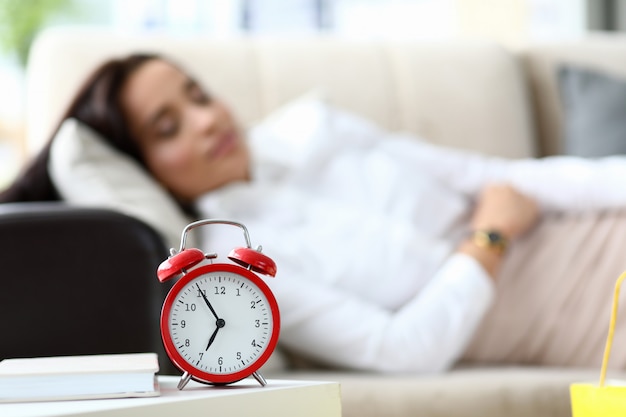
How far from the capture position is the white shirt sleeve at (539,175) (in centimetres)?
172

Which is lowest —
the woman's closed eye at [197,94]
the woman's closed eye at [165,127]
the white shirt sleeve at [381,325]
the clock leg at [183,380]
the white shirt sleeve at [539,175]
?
the white shirt sleeve at [381,325]

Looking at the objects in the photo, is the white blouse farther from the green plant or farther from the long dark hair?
the green plant

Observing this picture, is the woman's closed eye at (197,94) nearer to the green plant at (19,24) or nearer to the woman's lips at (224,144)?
the woman's lips at (224,144)

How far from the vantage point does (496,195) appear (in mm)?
1713

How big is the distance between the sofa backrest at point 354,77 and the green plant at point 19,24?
1.72 m

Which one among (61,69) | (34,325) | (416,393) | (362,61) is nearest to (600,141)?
(362,61)

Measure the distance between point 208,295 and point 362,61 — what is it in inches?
54.9

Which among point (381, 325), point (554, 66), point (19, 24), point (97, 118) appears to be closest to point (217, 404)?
point (381, 325)

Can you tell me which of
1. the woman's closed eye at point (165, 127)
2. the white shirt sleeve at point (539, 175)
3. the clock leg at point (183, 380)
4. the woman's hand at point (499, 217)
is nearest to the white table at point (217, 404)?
the clock leg at point (183, 380)

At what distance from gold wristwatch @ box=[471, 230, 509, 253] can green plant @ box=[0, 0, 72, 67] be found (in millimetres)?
2535

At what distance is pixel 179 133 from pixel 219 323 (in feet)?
3.07

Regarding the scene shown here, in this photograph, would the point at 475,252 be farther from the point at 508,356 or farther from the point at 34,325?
the point at 34,325

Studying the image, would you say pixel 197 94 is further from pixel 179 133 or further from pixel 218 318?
pixel 218 318

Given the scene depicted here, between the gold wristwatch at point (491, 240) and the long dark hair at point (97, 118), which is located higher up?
the long dark hair at point (97, 118)
